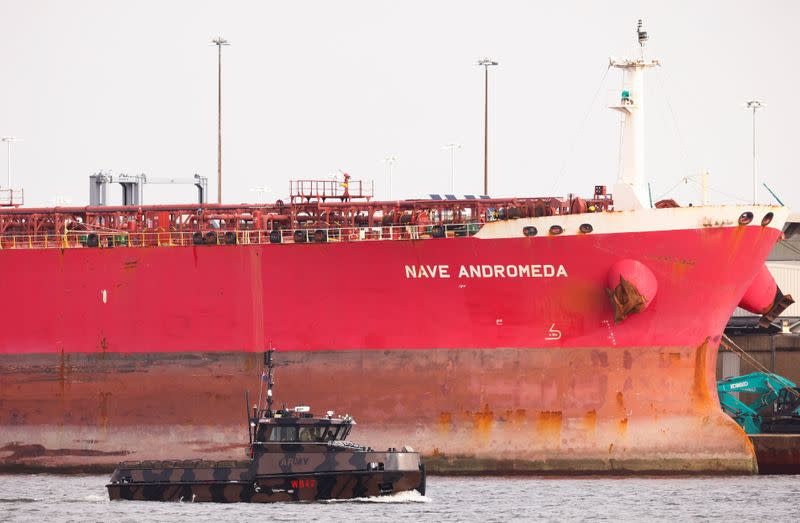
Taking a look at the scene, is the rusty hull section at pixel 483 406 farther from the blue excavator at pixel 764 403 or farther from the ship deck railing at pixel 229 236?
the blue excavator at pixel 764 403

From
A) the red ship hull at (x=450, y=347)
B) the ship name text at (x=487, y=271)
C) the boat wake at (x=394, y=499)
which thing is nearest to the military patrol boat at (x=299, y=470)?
the boat wake at (x=394, y=499)

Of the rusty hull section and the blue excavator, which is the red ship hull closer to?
the rusty hull section

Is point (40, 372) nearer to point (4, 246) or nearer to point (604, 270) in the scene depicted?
point (4, 246)

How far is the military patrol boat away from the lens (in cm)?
4331

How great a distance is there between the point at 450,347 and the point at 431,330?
0.74m

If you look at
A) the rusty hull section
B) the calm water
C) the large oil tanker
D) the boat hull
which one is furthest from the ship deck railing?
the boat hull

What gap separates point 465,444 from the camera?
49.8 meters

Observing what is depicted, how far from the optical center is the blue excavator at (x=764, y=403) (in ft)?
183

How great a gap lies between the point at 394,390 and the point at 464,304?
3242 mm

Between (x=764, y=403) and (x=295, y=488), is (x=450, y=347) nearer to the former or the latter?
(x=295, y=488)

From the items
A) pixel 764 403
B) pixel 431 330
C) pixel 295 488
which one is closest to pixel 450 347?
pixel 431 330

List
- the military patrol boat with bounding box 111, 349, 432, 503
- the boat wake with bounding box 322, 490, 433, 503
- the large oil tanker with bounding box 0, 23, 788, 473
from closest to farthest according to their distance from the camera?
the military patrol boat with bounding box 111, 349, 432, 503, the boat wake with bounding box 322, 490, 433, 503, the large oil tanker with bounding box 0, 23, 788, 473

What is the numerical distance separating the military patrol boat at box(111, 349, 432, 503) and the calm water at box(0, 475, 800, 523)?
34 cm

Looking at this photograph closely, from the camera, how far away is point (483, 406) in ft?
164
